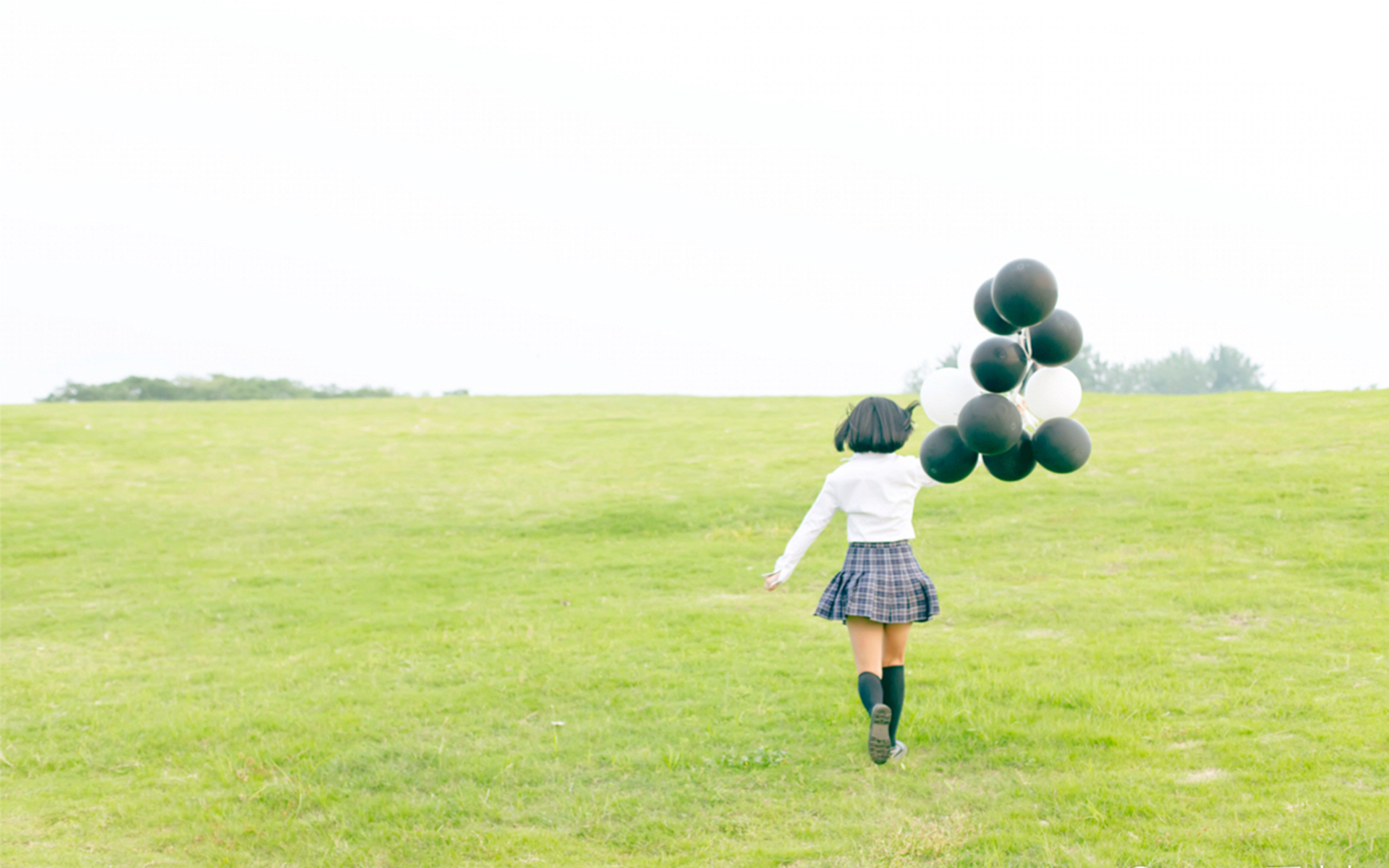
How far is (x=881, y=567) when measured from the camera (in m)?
6.50

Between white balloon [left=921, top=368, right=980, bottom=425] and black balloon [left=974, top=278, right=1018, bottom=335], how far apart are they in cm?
36

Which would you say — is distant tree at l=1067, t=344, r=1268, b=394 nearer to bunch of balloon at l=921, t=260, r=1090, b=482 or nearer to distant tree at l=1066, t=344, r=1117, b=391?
distant tree at l=1066, t=344, r=1117, b=391

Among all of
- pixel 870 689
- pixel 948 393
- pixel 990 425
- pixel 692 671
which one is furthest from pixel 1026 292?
pixel 692 671

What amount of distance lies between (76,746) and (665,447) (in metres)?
16.6

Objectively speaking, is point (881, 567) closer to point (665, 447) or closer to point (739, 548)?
point (739, 548)

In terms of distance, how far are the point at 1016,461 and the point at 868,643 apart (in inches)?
60.4

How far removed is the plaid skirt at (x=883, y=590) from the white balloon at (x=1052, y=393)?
1258mm

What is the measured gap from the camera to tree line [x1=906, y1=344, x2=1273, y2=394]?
233 feet

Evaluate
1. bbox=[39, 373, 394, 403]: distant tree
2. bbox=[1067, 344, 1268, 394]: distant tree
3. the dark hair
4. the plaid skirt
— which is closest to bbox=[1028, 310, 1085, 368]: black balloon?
the dark hair

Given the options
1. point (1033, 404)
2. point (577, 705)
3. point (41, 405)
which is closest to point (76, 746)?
point (577, 705)

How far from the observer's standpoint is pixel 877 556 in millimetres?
6555

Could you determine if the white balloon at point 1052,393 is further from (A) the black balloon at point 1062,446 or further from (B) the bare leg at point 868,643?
(B) the bare leg at point 868,643

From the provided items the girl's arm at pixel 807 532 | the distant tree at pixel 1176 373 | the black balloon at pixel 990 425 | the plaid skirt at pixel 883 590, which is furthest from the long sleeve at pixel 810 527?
the distant tree at pixel 1176 373

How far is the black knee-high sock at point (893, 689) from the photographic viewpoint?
6676 mm
